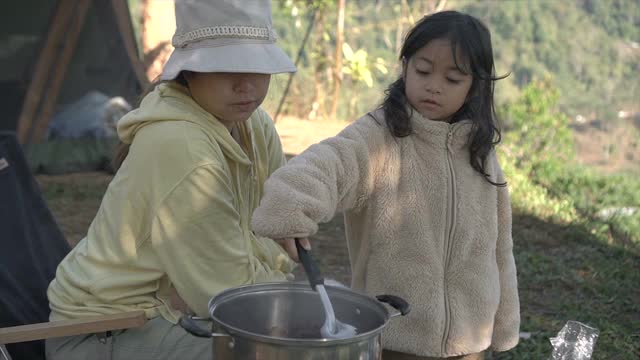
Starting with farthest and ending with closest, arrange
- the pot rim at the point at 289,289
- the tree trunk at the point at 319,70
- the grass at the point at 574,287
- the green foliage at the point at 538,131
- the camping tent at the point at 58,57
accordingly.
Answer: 1. the tree trunk at the point at 319,70
2. the green foliage at the point at 538,131
3. the camping tent at the point at 58,57
4. the grass at the point at 574,287
5. the pot rim at the point at 289,289

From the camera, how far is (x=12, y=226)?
2822 mm

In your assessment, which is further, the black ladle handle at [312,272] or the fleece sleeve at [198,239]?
the fleece sleeve at [198,239]

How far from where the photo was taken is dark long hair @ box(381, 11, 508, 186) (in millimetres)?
2395

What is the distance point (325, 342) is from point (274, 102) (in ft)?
37.4

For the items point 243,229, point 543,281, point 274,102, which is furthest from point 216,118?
point 274,102

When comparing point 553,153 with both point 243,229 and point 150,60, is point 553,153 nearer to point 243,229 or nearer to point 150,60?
point 150,60

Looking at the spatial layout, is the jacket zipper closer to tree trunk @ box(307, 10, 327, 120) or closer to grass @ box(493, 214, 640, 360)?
grass @ box(493, 214, 640, 360)

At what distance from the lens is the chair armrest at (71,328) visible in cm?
219

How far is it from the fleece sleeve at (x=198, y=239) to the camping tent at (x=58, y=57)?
228 inches

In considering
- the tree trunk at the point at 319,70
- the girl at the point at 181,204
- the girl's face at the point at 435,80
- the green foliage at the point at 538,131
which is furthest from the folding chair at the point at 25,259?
the tree trunk at the point at 319,70

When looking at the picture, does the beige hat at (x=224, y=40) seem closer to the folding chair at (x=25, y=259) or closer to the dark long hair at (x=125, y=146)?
the dark long hair at (x=125, y=146)

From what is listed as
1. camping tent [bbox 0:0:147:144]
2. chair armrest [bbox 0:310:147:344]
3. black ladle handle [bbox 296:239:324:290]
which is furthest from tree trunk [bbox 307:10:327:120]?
black ladle handle [bbox 296:239:324:290]

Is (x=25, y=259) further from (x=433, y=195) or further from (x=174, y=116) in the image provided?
(x=433, y=195)

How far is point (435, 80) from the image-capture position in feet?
7.91
